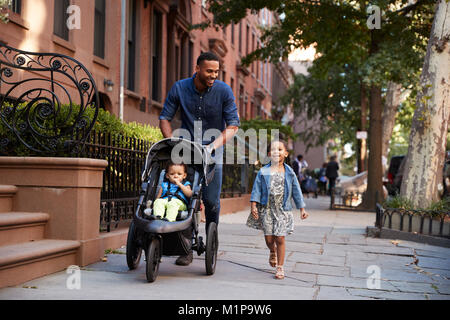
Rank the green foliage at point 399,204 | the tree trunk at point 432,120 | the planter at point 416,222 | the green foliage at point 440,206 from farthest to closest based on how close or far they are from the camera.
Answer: the tree trunk at point 432,120
the green foliage at point 399,204
the green foliage at point 440,206
the planter at point 416,222

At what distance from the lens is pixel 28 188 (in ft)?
19.5

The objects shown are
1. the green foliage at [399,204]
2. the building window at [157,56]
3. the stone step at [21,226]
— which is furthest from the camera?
the building window at [157,56]

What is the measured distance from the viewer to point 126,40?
1630 centimetres

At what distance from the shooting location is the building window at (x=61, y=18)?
12.7 metres

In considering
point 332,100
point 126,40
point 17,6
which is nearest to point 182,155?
point 17,6

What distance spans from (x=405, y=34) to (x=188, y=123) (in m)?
13.6

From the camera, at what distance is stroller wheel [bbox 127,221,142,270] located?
548 cm

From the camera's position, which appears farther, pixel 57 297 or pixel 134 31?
pixel 134 31

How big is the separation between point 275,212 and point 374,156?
1285cm

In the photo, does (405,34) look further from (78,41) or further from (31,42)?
(31,42)

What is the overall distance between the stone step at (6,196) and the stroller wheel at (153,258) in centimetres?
165

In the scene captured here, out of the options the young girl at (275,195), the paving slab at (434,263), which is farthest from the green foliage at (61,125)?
the paving slab at (434,263)

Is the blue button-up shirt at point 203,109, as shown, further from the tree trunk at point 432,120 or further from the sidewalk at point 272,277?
the tree trunk at point 432,120

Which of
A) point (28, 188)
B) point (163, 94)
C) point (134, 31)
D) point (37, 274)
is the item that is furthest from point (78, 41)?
point (37, 274)
